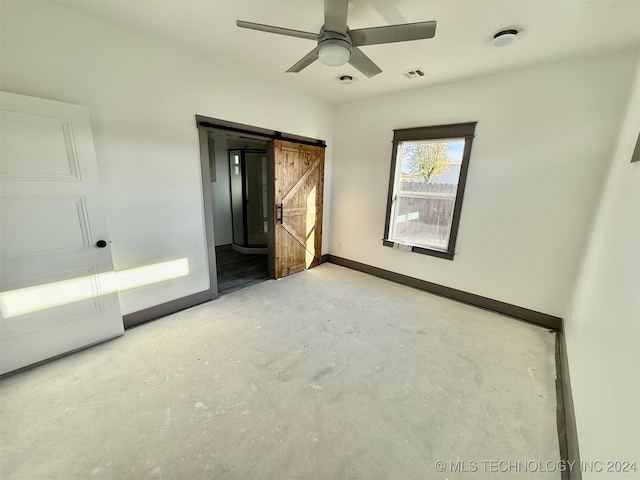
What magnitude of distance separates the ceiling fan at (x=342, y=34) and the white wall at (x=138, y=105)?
1392mm

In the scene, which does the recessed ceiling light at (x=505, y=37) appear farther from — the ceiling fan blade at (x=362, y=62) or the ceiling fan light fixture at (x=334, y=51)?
the ceiling fan light fixture at (x=334, y=51)

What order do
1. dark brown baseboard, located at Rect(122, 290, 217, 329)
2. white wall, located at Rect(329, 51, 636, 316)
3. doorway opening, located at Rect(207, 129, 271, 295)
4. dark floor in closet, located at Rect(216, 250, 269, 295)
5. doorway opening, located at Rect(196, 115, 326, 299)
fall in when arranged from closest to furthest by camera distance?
white wall, located at Rect(329, 51, 636, 316) → dark brown baseboard, located at Rect(122, 290, 217, 329) → doorway opening, located at Rect(196, 115, 326, 299) → dark floor in closet, located at Rect(216, 250, 269, 295) → doorway opening, located at Rect(207, 129, 271, 295)

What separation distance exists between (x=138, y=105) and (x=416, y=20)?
259cm

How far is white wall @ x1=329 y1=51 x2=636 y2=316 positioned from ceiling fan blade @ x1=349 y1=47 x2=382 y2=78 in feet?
5.41

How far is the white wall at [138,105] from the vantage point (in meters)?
1.91

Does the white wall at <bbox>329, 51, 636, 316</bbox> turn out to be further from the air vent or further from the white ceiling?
the air vent

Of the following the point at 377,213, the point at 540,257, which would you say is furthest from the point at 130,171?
the point at 540,257

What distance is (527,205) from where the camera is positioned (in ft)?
9.37

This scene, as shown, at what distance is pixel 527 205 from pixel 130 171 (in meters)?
4.23

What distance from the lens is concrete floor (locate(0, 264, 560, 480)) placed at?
1.43 metres

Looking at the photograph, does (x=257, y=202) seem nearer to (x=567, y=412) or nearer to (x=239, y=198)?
(x=239, y=198)

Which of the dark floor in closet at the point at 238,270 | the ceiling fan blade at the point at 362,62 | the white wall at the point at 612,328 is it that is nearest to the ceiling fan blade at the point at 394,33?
the ceiling fan blade at the point at 362,62

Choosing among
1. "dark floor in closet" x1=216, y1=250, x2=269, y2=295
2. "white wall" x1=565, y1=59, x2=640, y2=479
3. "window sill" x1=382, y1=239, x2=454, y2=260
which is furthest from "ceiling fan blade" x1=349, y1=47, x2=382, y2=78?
"dark floor in closet" x1=216, y1=250, x2=269, y2=295

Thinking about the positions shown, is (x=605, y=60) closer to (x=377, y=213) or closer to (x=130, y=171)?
(x=377, y=213)
